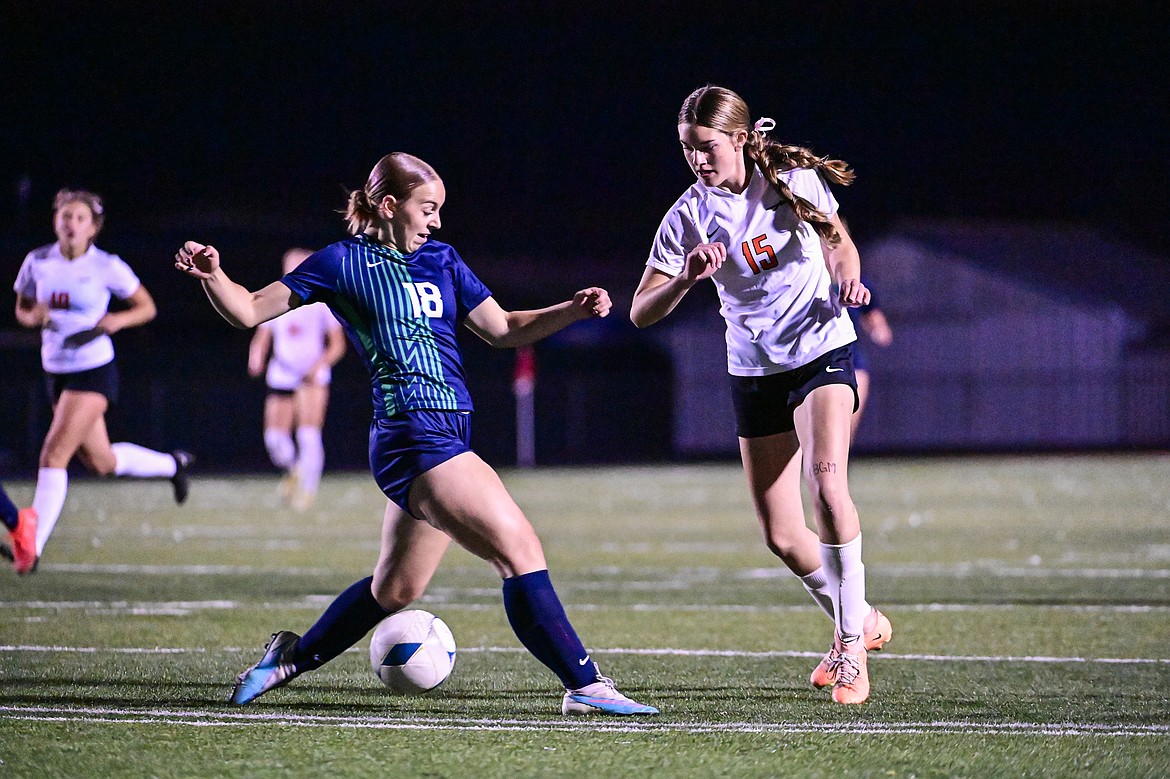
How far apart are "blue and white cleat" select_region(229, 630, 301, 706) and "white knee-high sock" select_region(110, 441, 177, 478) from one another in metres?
5.36

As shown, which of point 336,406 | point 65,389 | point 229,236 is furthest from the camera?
point 229,236

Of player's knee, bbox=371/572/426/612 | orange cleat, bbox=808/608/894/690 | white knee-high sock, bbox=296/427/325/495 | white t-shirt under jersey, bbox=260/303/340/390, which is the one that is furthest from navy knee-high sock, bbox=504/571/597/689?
white t-shirt under jersey, bbox=260/303/340/390

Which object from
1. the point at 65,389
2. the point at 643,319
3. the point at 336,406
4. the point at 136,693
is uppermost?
the point at 643,319

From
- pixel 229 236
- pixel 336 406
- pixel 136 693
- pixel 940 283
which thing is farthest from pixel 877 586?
pixel 940 283

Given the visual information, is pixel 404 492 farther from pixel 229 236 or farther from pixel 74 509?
pixel 229 236

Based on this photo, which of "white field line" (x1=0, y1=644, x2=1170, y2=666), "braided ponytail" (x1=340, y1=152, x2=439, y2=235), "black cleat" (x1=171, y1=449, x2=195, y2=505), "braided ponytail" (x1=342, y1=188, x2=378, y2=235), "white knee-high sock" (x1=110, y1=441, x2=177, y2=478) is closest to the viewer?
"braided ponytail" (x1=340, y1=152, x2=439, y2=235)

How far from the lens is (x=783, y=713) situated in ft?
19.7

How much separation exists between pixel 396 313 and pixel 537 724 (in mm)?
1508

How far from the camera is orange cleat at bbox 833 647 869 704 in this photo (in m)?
6.24

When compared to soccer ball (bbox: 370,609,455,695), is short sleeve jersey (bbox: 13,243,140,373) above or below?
above

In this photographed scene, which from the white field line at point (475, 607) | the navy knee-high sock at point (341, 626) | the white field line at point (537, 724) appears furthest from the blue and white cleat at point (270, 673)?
the white field line at point (475, 607)

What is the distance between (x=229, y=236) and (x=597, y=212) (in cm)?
1396

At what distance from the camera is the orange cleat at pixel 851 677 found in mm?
6242

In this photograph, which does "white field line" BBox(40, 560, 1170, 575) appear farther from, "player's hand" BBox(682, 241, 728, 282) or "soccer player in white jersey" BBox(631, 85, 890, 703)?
"player's hand" BBox(682, 241, 728, 282)
